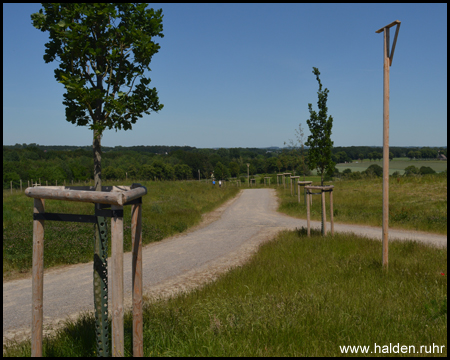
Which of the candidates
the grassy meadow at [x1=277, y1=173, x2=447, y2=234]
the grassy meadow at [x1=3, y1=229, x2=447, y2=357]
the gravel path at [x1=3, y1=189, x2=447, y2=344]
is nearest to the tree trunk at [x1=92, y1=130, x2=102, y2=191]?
the grassy meadow at [x1=3, y1=229, x2=447, y2=357]

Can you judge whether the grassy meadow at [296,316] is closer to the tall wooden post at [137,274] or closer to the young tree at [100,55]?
the tall wooden post at [137,274]

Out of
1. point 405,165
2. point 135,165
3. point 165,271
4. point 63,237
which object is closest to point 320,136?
point 165,271

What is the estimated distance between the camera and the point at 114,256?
2945 millimetres

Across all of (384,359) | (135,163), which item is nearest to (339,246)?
(384,359)

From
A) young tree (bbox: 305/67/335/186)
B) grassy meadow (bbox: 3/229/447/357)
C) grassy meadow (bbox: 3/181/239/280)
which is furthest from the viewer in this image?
young tree (bbox: 305/67/335/186)

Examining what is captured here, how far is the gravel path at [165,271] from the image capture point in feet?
21.7

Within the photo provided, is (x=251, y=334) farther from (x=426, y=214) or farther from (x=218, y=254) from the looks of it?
(x=426, y=214)

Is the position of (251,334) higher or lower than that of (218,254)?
higher

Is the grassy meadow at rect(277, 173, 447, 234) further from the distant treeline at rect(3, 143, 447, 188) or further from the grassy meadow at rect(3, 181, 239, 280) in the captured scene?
the distant treeline at rect(3, 143, 447, 188)

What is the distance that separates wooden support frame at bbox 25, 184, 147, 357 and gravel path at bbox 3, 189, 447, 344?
250cm

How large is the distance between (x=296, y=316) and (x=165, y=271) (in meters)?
5.50

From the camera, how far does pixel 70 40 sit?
348cm

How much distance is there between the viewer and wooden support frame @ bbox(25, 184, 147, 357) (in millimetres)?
2934

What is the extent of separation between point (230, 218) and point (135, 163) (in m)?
76.5
